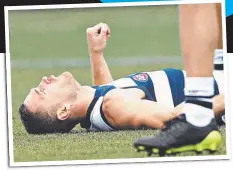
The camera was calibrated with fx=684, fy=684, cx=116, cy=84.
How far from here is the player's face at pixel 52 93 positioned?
3.73 meters

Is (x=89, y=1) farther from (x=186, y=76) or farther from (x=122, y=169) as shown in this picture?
(x=122, y=169)

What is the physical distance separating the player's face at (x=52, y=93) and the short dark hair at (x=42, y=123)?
3cm

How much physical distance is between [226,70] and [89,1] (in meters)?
0.84

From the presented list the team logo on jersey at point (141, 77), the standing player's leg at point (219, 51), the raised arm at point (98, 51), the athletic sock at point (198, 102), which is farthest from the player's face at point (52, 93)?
the standing player's leg at point (219, 51)

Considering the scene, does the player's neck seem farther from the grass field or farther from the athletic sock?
the athletic sock

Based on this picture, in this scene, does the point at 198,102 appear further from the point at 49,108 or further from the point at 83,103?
the point at 49,108

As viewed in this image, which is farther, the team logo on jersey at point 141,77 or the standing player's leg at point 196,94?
the team logo on jersey at point 141,77

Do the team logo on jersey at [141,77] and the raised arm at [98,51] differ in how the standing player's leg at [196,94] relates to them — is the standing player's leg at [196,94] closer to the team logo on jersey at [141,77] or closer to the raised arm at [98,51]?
the team logo on jersey at [141,77]

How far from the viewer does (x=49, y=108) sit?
3732 millimetres

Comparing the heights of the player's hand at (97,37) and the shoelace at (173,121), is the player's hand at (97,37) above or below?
above

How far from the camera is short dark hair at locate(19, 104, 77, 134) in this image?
12.2ft

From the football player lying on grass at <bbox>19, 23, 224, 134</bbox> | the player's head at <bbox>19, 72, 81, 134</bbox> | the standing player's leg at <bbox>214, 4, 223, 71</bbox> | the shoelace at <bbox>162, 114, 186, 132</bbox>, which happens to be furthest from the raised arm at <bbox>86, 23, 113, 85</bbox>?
the standing player's leg at <bbox>214, 4, 223, 71</bbox>

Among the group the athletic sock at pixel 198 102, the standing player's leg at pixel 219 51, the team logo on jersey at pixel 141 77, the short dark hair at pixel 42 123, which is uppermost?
the standing player's leg at pixel 219 51

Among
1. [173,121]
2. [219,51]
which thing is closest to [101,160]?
[173,121]
